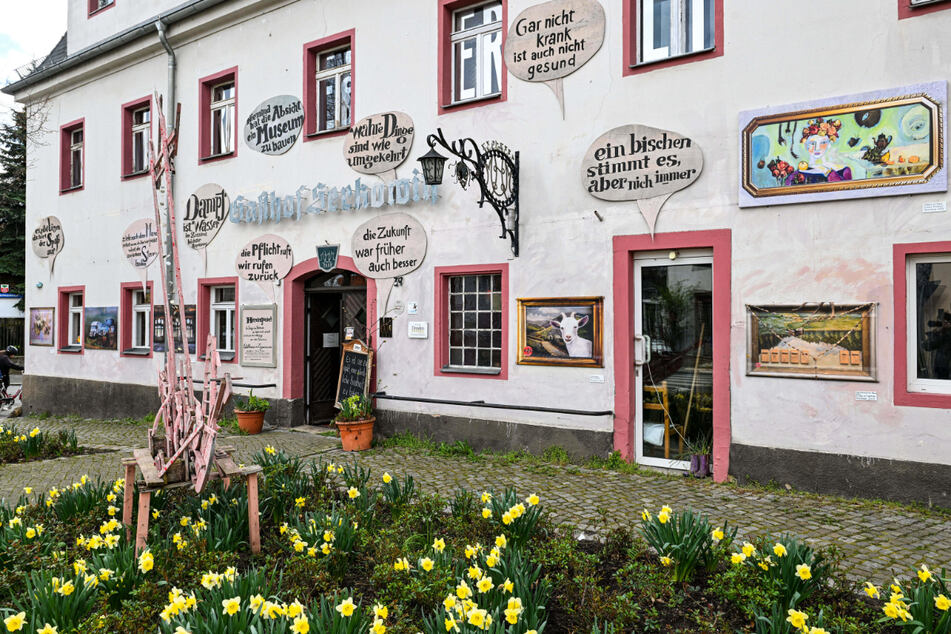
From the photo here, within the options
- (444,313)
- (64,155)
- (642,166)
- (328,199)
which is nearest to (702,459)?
(642,166)

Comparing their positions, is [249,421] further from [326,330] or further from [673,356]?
[673,356]

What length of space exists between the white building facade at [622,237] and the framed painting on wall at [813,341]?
0.06 ft

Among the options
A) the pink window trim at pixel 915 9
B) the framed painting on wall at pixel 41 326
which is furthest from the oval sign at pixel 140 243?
the pink window trim at pixel 915 9

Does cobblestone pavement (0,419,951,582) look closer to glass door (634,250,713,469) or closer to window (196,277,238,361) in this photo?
glass door (634,250,713,469)

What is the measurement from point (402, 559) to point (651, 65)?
5797mm

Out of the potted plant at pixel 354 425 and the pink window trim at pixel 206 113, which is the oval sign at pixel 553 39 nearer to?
the potted plant at pixel 354 425

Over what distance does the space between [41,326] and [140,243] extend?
435 cm

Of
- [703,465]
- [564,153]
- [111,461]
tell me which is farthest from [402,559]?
[111,461]

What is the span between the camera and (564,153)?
816 cm

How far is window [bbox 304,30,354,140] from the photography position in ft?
34.6

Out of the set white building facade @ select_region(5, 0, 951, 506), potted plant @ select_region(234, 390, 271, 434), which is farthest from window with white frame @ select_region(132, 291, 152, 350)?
potted plant @ select_region(234, 390, 271, 434)

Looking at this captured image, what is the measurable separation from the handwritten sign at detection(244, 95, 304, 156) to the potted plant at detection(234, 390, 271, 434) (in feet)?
12.4

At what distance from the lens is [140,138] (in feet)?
45.8

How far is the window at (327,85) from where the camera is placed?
10.5m
